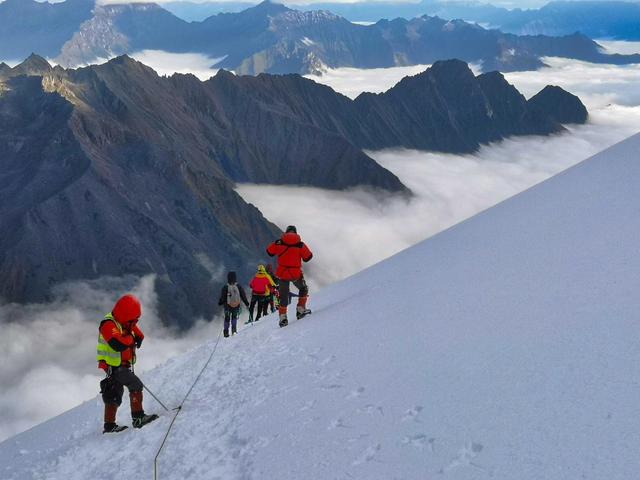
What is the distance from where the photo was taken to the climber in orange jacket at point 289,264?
13.6m

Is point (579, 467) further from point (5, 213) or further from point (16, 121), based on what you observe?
point (16, 121)

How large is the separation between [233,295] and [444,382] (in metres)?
13.8

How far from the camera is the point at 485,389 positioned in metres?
5.97

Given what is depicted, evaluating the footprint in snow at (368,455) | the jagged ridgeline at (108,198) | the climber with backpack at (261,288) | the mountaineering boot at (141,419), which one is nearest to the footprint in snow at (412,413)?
the footprint in snow at (368,455)

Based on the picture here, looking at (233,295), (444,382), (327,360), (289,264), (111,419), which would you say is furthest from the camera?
(233,295)

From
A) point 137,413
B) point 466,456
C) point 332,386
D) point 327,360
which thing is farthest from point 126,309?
point 466,456

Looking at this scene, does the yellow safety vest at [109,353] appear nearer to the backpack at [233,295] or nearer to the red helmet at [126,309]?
the red helmet at [126,309]

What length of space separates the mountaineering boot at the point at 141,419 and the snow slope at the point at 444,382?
177 mm

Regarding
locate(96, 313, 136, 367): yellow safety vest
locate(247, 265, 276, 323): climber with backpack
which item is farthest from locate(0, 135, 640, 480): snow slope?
locate(247, 265, 276, 323): climber with backpack

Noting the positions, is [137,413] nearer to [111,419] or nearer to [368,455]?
[111,419]

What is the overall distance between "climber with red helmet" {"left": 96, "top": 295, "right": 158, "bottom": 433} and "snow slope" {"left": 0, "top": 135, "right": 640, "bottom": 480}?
37 cm

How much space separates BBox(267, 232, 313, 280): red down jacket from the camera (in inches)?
535

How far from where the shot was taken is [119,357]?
9805 mm

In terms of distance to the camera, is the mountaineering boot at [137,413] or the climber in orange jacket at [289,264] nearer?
the mountaineering boot at [137,413]
